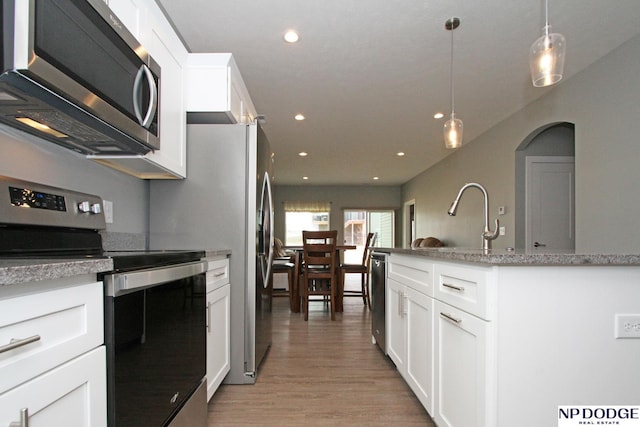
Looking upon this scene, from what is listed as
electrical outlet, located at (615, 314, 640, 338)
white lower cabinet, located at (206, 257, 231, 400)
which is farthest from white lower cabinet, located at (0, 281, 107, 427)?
electrical outlet, located at (615, 314, 640, 338)

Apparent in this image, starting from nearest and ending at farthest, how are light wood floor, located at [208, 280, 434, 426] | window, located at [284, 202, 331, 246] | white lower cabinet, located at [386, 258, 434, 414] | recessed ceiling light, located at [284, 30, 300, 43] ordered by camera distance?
white lower cabinet, located at [386, 258, 434, 414], light wood floor, located at [208, 280, 434, 426], recessed ceiling light, located at [284, 30, 300, 43], window, located at [284, 202, 331, 246]

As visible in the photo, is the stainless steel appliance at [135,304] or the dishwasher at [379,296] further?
the dishwasher at [379,296]

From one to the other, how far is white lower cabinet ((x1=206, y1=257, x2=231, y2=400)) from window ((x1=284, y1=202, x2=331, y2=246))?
7.73m

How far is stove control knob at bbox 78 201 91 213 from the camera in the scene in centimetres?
143

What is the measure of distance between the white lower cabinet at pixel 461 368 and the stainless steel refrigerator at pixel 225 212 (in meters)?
1.23

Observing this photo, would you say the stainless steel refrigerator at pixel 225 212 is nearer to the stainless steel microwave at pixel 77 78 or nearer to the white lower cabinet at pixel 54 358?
the stainless steel microwave at pixel 77 78

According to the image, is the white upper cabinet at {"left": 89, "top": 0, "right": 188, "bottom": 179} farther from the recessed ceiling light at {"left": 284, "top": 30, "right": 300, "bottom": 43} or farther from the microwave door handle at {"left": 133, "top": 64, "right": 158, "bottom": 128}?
the recessed ceiling light at {"left": 284, "top": 30, "right": 300, "bottom": 43}

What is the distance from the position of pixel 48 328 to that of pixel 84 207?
0.85 m

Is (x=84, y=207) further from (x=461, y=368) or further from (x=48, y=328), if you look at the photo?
(x=461, y=368)

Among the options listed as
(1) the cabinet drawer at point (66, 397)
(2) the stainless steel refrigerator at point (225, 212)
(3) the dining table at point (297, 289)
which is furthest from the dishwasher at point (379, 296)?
(1) the cabinet drawer at point (66, 397)

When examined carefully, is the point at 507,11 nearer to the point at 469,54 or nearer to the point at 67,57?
the point at 469,54

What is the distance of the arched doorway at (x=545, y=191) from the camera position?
4188 millimetres

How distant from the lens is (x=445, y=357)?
4.91ft

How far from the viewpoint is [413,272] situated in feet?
6.59
